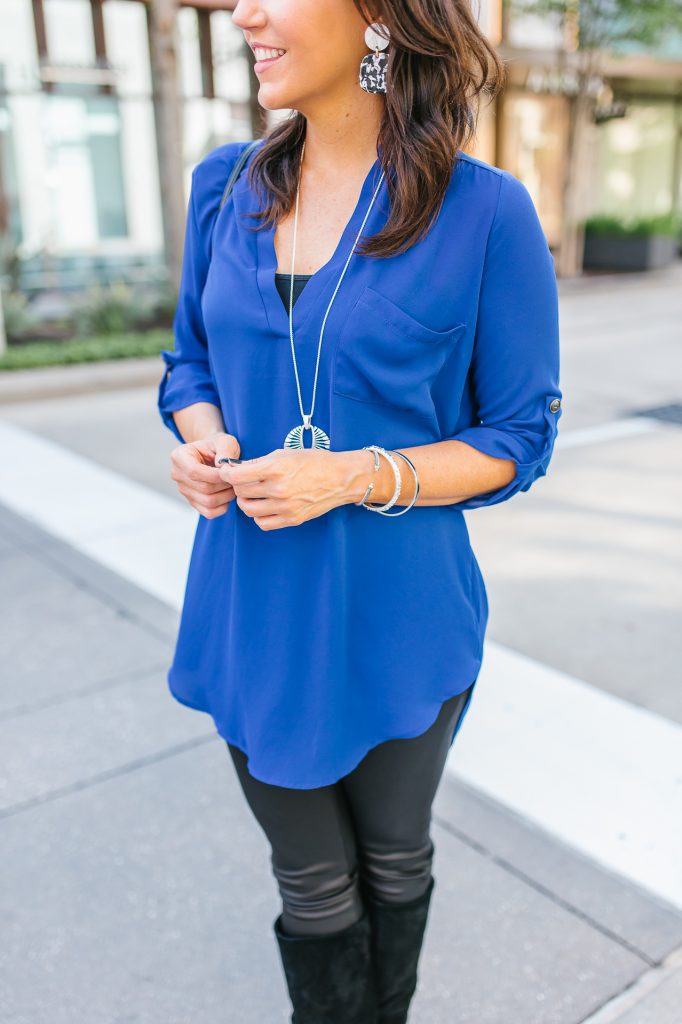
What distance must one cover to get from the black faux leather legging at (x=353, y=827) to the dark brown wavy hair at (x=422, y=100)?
0.80 meters

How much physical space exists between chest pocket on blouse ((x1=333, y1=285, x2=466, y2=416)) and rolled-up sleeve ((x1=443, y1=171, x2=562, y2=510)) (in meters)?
0.07

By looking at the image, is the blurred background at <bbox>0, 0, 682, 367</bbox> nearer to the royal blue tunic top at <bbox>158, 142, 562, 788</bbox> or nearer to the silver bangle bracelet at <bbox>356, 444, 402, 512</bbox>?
the royal blue tunic top at <bbox>158, 142, 562, 788</bbox>

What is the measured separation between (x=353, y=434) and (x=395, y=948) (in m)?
0.93

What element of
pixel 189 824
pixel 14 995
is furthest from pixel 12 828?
pixel 14 995

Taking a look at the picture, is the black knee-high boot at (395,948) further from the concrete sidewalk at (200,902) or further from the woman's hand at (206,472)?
the woman's hand at (206,472)

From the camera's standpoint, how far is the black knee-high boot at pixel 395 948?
1731mm

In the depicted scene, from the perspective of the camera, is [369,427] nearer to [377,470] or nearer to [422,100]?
[377,470]

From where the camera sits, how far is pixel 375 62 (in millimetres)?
1465

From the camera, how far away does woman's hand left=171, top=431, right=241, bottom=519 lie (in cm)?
147

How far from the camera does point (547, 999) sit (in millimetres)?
2162

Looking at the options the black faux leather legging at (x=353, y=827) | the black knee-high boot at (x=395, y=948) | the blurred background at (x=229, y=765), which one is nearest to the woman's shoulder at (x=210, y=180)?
the blurred background at (x=229, y=765)

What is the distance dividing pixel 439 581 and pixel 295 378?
0.40 m

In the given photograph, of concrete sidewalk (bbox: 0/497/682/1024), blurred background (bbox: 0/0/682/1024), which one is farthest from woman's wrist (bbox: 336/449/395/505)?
concrete sidewalk (bbox: 0/497/682/1024)

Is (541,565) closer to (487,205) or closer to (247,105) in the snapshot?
(487,205)
